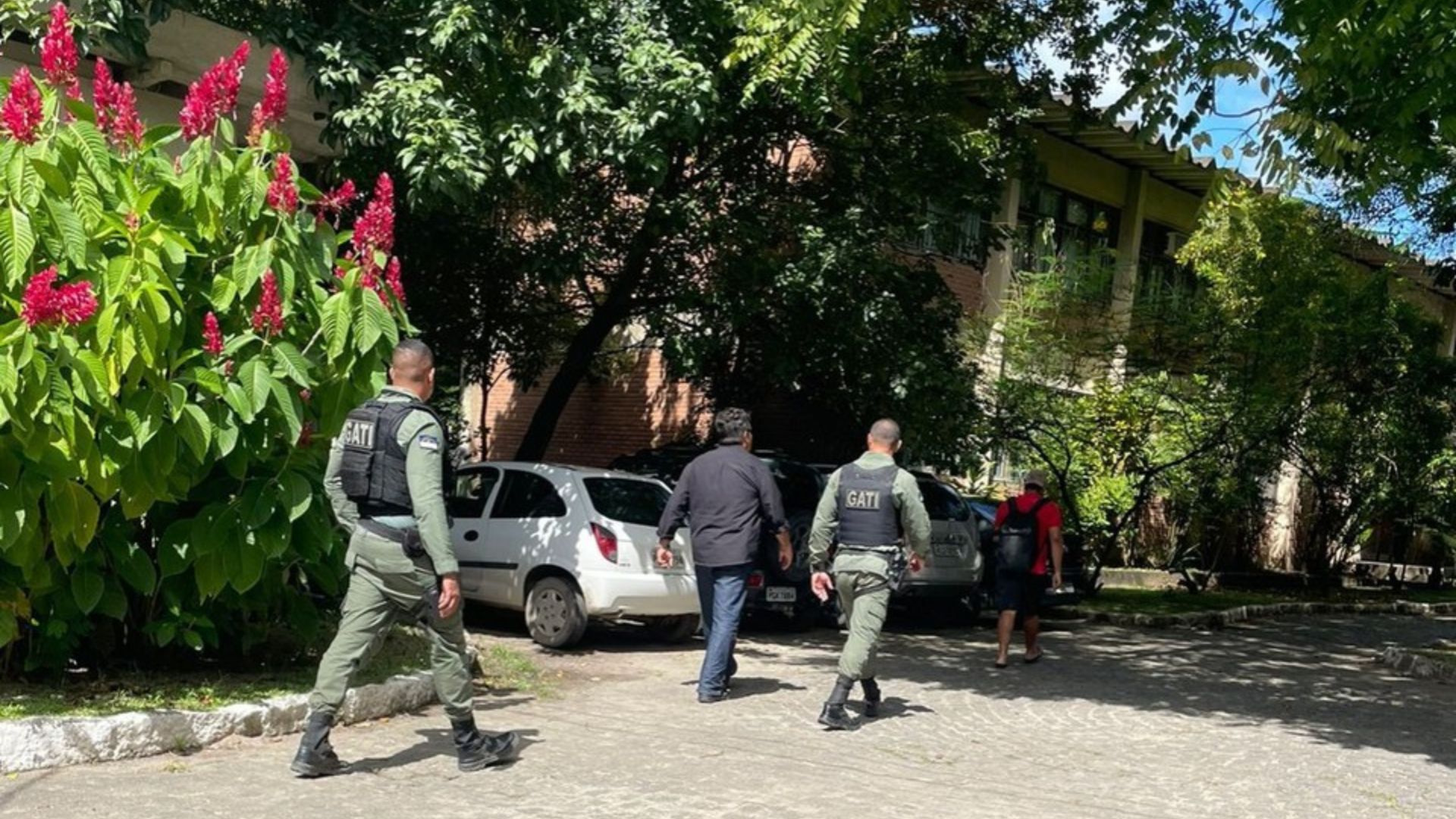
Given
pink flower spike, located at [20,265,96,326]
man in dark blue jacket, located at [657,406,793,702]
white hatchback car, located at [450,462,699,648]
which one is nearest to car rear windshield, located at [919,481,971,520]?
white hatchback car, located at [450,462,699,648]

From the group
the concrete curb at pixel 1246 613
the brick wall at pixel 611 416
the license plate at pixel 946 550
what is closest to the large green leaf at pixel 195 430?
the license plate at pixel 946 550

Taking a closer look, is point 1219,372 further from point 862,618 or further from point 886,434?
point 862,618

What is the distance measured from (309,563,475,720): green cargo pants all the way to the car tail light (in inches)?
188

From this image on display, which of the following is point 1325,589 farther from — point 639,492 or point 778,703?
point 778,703

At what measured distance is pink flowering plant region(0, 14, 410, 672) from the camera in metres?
6.45

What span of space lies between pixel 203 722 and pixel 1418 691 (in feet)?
32.1

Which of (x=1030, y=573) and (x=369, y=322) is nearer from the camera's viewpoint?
(x=369, y=322)

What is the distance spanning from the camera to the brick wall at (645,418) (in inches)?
766

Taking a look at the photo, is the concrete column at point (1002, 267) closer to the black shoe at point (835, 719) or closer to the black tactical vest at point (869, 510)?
the black tactical vest at point (869, 510)

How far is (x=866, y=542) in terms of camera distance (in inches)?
338

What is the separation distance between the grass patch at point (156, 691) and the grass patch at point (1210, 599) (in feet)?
38.2

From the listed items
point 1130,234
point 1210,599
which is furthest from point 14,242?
point 1130,234

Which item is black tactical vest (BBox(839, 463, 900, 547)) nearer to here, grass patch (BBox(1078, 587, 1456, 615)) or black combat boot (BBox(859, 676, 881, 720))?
black combat boot (BBox(859, 676, 881, 720))

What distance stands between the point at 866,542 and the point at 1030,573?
3429 millimetres
